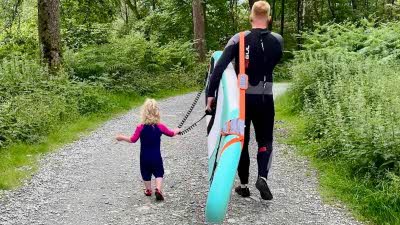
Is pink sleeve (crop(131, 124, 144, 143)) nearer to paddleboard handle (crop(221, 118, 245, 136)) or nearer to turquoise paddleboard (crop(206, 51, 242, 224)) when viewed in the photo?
turquoise paddleboard (crop(206, 51, 242, 224))

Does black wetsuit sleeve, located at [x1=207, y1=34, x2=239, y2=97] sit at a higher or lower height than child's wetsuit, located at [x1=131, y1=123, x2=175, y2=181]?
higher

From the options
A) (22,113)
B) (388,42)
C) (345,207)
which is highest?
(388,42)

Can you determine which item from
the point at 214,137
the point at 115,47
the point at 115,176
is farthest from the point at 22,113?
the point at 115,47

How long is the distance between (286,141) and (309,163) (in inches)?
62.8

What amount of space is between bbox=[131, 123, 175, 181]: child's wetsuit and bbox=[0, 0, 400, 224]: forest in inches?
84.4

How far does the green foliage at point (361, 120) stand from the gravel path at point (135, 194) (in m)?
0.52

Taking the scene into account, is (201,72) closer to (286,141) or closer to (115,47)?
(115,47)

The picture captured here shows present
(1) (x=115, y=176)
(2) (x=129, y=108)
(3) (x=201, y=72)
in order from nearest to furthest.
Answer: (1) (x=115, y=176) < (2) (x=129, y=108) < (3) (x=201, y=72)

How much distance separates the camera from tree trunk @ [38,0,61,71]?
13.2 metres

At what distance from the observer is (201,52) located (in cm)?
2375

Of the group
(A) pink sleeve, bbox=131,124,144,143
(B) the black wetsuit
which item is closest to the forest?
(B) the black wetsuit

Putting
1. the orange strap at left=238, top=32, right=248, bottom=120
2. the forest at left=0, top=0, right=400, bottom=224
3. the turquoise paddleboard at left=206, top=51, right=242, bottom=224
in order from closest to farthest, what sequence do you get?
the turquoise paddleboard at left=206, top=51, right=242, bottom=224, the orange strap at left=238, top=32, right=248, bottom=120, the forest at left=0, top=0, right=400, bottom=224

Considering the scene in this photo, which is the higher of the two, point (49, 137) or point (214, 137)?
point (214, 137)

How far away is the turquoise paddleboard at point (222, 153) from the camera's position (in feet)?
14.5
